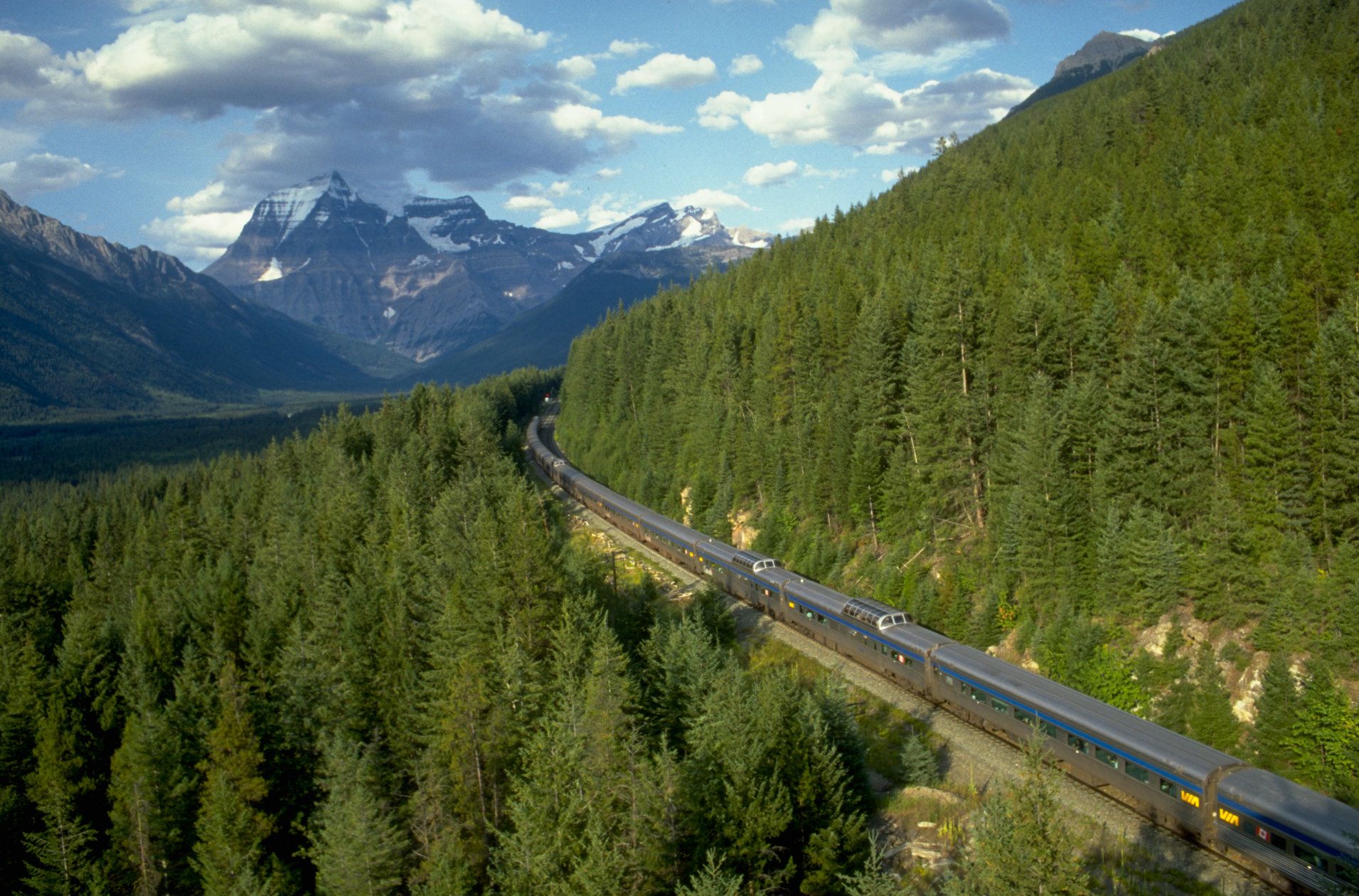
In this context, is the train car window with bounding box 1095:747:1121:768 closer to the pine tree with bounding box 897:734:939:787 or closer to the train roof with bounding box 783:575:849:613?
the pine tree with bounding box 897:734:939:787

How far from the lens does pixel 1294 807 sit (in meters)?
22.6

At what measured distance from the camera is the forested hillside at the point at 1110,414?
125 ft

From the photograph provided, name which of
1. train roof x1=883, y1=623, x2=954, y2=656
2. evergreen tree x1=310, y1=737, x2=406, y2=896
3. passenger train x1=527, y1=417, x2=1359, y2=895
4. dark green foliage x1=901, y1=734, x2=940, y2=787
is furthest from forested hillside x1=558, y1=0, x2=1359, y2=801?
evergreen tree x1=310, y1=737, x2=406, y2=896

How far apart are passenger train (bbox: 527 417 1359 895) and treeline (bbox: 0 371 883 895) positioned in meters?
6.27

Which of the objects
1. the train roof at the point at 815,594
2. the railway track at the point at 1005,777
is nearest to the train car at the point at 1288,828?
the railway track at the point at 1005,777

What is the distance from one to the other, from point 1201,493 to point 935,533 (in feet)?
54.7

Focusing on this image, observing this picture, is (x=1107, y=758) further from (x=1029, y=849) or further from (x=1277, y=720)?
(x=1029, y=849)

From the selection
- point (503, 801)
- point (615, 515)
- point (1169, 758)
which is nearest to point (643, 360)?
point (615, 515)

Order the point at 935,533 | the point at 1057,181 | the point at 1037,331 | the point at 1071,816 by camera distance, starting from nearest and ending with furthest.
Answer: the point at 1071,816
the point at 1037,331
the point at 935,533
the point at 1057,181

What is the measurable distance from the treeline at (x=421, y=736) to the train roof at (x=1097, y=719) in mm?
7266

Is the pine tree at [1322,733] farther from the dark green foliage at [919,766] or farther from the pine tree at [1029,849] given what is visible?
the pine tree at [1029,849]

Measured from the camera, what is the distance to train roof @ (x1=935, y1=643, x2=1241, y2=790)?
25688 mm

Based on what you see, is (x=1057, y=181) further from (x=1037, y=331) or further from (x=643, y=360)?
(x=643, y=360)

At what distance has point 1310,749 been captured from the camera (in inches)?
1282
